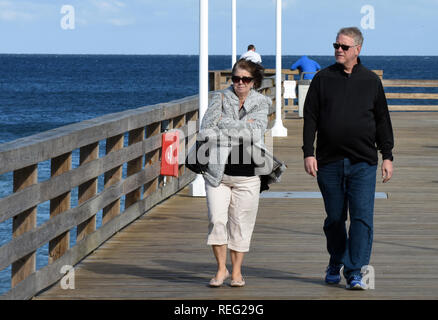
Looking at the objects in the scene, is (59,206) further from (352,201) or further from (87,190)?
(352,201)

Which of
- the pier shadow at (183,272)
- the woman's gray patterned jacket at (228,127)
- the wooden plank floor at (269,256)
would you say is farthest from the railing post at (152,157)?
the woman's gray patterned jacket at (228,127)

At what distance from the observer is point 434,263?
25.8ft

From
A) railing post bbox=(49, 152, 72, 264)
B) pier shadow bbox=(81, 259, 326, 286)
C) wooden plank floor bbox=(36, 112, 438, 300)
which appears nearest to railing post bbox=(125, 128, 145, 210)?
wooden plank floor bbox=(36, 112, 438, 300)

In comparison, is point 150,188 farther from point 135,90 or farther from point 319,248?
point 135,90

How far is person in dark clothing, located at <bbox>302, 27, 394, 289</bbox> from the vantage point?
265 inches

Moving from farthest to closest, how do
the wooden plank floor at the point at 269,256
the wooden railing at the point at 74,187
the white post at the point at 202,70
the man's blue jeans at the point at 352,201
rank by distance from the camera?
the white post at the point at 202,70
the wooden plank floor at the point at 269,256
the man's blue jeans at the point at 352,201
the wooden railing at the point at 74,187

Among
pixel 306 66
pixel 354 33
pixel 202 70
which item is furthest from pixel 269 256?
pixel 306 66

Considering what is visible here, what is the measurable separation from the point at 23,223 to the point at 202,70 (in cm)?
542

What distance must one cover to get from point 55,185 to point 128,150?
248cm

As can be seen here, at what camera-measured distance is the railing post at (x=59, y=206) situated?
7355 millimetres


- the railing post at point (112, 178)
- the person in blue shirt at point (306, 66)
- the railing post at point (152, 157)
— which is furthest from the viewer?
the person in blue shirt at point (306, 66)

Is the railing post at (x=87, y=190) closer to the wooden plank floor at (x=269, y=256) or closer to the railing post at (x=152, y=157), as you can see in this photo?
the wooden plank floor at (x=269, y=256)

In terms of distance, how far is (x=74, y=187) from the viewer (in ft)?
25.0
